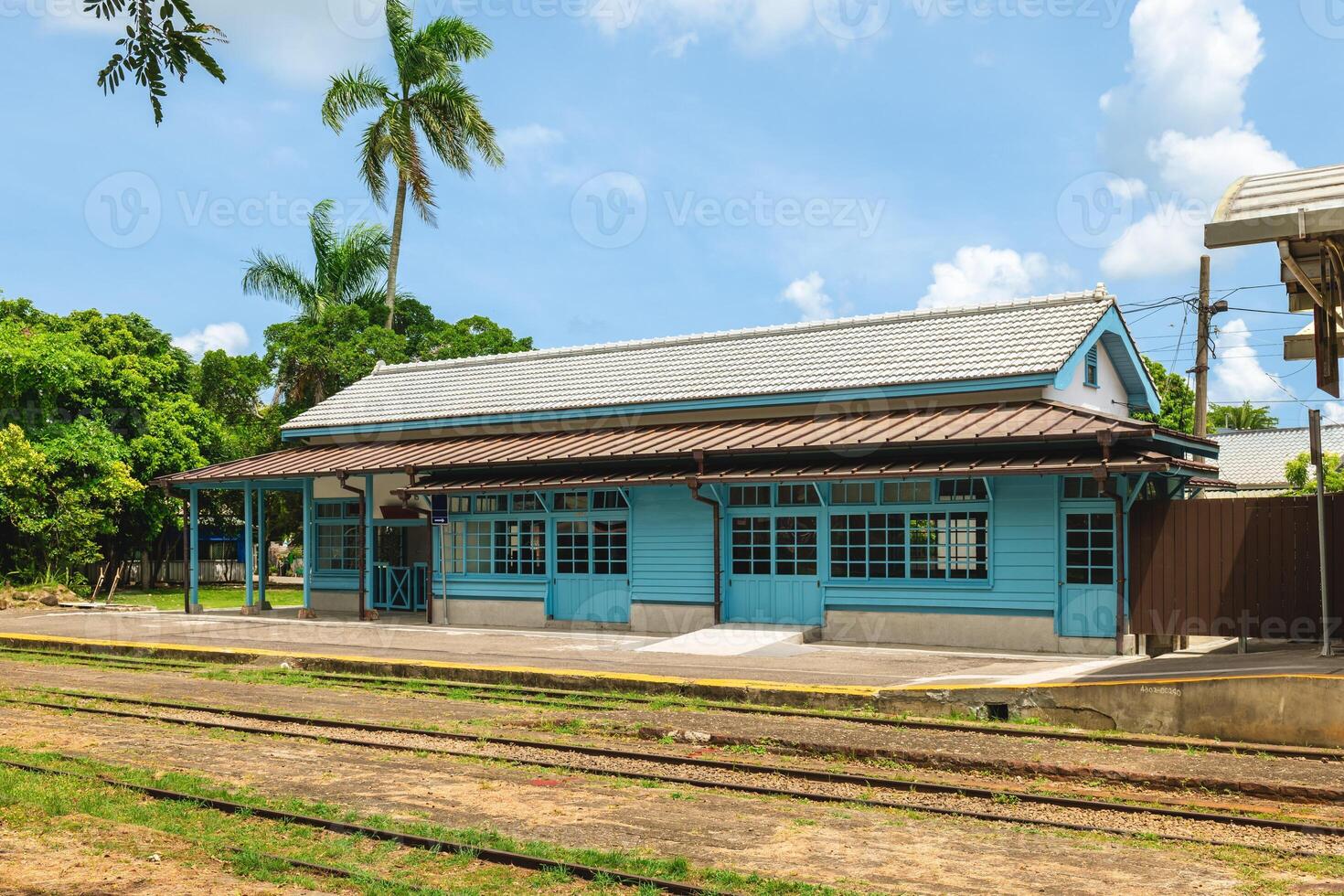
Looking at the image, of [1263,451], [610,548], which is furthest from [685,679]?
[1263,451]

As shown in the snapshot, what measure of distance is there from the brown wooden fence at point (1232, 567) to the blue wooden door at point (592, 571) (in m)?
9.09

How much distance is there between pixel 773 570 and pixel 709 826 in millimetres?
12306

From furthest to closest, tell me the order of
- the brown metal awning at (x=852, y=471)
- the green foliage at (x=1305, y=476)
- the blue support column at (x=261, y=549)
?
the green foliage at (x=1305, y=476) < the blue support column at (x=261, y=549) < the brown metal awning at (x=852, y=471)

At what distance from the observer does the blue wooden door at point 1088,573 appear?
17.6m

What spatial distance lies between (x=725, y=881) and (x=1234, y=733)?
6.82 m

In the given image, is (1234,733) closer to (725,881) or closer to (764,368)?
(725,881)

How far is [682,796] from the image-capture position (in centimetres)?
941

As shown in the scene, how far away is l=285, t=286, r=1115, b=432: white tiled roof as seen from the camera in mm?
20953

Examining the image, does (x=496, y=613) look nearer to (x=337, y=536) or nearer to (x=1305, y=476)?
(x=337, y=536)

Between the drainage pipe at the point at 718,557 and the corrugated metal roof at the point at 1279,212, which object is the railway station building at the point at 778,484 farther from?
the corrugated metal roof at the point at 1279,212

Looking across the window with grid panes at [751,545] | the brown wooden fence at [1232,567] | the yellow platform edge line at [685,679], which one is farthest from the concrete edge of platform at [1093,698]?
the window with grid panes at [751,545]

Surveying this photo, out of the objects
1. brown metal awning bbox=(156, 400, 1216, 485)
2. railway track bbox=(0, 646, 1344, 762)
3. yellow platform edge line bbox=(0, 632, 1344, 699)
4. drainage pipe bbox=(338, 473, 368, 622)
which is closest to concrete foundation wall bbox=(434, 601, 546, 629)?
drainage pipe bbox=(338, 473, 368, 622)

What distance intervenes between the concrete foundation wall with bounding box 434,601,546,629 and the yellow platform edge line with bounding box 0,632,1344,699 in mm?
5040

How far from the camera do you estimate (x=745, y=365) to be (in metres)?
24.4
